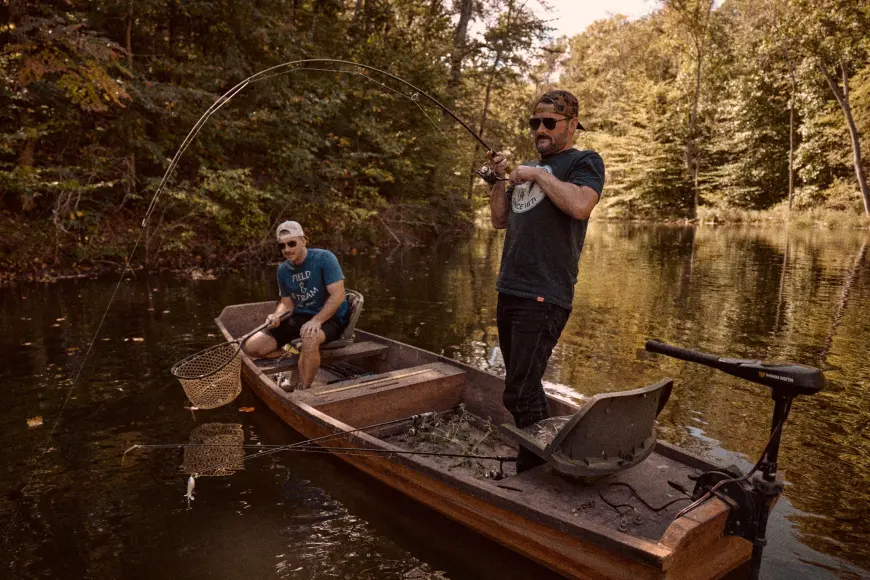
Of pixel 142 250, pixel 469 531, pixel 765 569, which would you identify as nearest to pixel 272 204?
pixel 142 250

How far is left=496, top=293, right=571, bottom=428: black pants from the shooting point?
132 inches

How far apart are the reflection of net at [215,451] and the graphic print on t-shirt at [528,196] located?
→ 3309mm

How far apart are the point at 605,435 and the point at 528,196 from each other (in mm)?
1468

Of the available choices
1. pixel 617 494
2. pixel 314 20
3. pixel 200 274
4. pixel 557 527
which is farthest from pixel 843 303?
pixel 314 20

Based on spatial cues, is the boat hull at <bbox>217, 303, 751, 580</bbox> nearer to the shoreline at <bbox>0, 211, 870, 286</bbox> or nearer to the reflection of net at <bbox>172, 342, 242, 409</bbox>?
the reflection of net at <bbox>172, 342, 242, 409</bbox>

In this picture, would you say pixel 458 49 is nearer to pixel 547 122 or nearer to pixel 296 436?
pixel 296 436

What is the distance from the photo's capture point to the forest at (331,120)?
1262 centimetres

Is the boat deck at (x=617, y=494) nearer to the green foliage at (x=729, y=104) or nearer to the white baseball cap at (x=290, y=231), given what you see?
the white baseball cap at (x=290, y=231)

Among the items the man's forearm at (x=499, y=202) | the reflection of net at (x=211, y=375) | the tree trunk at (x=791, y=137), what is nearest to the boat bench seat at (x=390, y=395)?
the reflection of net at (x=211, y=375)

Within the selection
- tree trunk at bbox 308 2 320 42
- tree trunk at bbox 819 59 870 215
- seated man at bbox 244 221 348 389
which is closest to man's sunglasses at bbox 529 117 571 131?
seated man at bbox 244 221 348 389

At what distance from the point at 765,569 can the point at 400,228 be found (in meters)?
19.9

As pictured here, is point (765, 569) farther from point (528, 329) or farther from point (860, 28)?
point (860, 28)

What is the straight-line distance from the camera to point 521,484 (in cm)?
367

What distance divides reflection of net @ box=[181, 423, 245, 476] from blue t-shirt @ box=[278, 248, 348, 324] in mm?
1441
